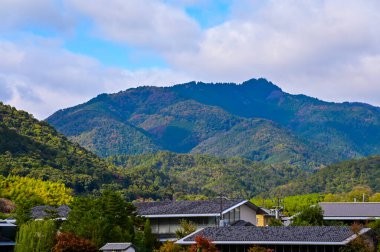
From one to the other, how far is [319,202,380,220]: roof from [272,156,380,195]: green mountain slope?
234 feet

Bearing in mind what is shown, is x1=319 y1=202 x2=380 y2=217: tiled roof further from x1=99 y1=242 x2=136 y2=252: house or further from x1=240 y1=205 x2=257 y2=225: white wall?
x1=99 y1=242 x2=136 y2=252: house

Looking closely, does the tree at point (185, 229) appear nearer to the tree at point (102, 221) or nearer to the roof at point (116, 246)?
the tree at point (102, 221)

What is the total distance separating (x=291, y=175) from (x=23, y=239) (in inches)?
5890

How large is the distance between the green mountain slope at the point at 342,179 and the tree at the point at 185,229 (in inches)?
3291

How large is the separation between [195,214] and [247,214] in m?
6.86

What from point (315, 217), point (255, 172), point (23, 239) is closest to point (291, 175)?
point (255, 172)

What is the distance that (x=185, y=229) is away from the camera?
53.6m

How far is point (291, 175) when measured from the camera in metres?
194

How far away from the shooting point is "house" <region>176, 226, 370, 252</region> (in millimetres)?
43844

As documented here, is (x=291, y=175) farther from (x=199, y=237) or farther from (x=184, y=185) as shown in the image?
(x=199, y=237)

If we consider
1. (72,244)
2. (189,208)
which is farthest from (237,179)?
(72,244)

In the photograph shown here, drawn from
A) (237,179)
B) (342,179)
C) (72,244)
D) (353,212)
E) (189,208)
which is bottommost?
(72,244)

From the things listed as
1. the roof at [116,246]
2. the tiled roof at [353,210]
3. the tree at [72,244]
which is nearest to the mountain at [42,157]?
the tiled roof at [353,210]

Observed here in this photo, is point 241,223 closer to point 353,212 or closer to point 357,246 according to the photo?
point 353,212
